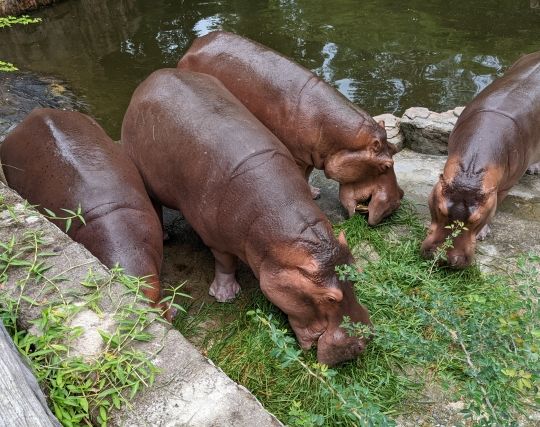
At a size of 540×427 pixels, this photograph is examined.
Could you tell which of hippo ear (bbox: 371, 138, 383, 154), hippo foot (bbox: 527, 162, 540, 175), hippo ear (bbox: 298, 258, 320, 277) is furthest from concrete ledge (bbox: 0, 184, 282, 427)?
hippo foot (bbox: 527, 162, 540, 175)

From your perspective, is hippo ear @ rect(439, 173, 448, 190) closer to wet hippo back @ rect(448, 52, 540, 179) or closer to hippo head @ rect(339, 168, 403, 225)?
wet hippo back @ rect(448, 52, 540, 179)

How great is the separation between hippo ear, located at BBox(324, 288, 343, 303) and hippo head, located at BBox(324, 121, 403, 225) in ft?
5.43

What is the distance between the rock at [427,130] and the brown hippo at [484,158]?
0.83 meters

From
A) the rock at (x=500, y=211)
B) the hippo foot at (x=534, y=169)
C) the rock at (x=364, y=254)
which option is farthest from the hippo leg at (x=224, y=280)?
the hippo foot at (x=534, y=169)

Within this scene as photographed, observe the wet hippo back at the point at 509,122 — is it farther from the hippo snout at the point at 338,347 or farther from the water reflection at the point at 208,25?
the water reflection at the point at 208,25

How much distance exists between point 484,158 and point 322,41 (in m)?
6.87

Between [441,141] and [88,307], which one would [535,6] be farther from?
[88,307]

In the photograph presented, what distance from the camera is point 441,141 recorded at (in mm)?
5602

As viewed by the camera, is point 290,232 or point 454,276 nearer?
point 290,232

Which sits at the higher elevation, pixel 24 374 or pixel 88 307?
pixel 24 374

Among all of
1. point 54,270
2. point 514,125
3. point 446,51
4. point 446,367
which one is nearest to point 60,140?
point 54,270

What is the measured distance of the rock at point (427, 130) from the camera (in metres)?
5.57

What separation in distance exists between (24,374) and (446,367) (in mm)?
2355

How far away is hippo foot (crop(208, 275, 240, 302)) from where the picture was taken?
3855mm
